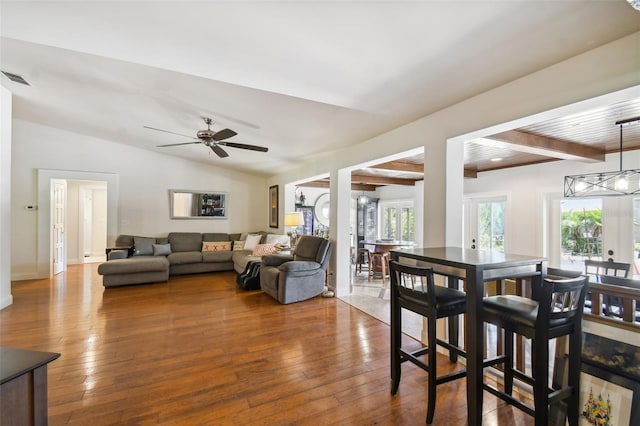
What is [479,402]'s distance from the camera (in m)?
1.57

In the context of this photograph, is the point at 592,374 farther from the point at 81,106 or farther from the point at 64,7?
the point at 81,106

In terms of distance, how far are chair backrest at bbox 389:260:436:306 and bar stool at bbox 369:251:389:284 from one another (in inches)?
147

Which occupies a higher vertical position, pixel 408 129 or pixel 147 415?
pixel 408 129

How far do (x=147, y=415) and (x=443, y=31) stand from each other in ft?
10.0

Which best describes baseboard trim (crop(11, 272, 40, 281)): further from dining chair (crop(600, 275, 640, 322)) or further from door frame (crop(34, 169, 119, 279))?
dining chair (crop(600, 275, 640, 322))

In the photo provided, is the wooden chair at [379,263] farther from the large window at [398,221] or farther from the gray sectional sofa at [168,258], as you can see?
the gray sectional sofa at [168,258]

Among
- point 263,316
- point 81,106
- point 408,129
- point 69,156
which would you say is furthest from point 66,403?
point 69,156

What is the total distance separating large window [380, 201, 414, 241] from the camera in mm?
7758

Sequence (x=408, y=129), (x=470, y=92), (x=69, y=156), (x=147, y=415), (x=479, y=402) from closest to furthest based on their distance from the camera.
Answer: (x=479, y=402), (x=147, y=415), (x=470, y=92), (x=408, y=129), (x=69, y=156)

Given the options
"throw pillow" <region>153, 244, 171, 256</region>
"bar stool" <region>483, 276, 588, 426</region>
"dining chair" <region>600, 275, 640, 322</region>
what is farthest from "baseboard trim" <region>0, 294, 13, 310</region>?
"dining chair" <region>600, 275, 640, 322</region>

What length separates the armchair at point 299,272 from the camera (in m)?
4.18

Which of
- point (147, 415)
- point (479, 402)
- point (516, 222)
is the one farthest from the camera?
point (516, 222)

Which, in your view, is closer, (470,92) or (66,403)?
(66,403)

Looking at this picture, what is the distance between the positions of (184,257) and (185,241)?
0.81 meters
